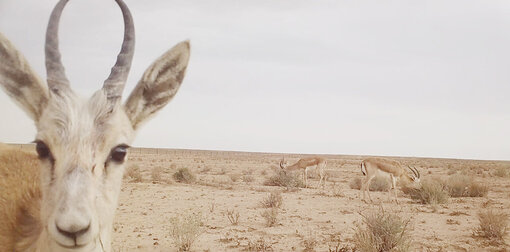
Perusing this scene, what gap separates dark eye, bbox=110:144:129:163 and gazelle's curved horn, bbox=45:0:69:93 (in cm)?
58

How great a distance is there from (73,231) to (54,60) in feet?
4.11

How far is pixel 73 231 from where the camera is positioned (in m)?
2.11

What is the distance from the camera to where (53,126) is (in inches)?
99.4

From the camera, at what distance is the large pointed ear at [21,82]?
2.76 m

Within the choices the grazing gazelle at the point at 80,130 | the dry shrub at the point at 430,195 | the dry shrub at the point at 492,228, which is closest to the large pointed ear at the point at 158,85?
the grazing gazelle at the point at 80,130

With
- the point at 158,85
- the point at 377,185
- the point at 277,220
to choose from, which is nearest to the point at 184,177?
the point at 377,185

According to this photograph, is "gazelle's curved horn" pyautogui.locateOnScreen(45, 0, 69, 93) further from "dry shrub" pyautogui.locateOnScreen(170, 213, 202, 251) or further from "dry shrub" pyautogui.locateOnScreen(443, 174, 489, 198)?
"dry shrub" pyautogui.locateOnScreen(443, 174, 489, 198)

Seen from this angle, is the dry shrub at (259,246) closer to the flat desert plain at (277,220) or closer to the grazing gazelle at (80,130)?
the flat desert plain at (277,220)

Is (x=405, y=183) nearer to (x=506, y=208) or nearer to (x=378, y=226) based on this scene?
(x=506, y=208)

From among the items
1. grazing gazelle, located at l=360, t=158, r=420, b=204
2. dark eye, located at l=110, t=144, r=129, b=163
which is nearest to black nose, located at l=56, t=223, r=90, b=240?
dark eye, located at l=110, t=144, r=129, b=163

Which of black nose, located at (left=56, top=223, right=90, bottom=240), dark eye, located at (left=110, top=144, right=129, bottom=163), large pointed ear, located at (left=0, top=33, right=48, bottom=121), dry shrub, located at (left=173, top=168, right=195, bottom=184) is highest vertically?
dry shrub, located at (left=173, top=168, right=195, bottom=184)

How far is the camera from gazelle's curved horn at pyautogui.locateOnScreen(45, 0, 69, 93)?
276 centimetres

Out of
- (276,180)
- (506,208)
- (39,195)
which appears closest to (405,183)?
(506,208)

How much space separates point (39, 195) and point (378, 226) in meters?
6.47
